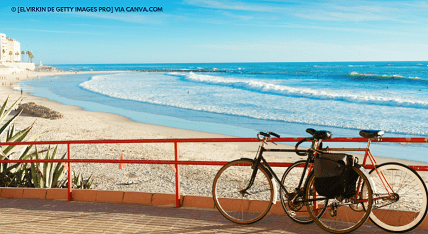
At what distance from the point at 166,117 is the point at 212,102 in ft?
28.7

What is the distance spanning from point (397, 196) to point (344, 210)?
586 mm

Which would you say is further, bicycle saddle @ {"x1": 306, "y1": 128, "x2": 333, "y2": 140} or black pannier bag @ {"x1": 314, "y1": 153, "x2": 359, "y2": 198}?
bicycle saddle @ {"x1": 306, "y1": 128, "x2": 333, "y2": 140}

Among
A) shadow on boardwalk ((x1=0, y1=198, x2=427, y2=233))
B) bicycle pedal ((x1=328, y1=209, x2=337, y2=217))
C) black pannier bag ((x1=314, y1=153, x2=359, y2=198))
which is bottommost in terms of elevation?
shadow on boardwalk ((x1=0, y1=198, x2=427, y2=233))

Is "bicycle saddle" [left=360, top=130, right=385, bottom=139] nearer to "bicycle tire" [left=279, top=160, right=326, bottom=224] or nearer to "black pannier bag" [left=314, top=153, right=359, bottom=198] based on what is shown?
"black pannier bag" [left=314, top=153, right=359, bottom=198]

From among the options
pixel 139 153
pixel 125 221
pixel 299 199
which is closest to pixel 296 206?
pixel 299 199

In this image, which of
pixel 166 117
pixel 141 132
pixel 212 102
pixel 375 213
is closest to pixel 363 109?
pixel 212 102

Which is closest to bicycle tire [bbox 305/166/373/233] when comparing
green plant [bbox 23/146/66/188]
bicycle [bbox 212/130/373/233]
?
bicycle [bbox 212/130/373/233]

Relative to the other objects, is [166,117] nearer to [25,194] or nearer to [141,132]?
[141,132]

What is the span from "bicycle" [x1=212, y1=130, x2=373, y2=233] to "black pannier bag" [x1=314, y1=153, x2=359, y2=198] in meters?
0.06

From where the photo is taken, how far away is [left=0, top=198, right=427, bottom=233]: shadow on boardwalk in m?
4.02

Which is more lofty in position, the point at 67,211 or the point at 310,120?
the point at 310,120

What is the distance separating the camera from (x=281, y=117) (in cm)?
2245

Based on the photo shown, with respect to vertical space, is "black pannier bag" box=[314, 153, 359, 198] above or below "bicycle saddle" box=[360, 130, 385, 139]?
below

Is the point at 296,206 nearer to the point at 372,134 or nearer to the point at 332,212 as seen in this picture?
the point at 332,212
